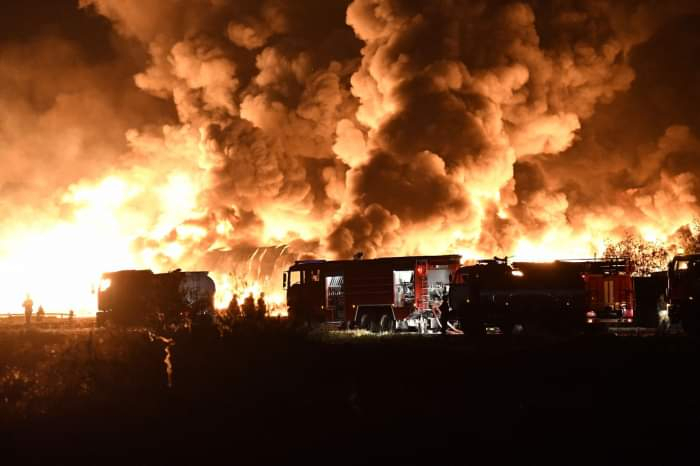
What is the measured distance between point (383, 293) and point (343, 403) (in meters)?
17.4

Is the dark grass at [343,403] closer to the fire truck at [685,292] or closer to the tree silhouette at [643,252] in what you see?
the fire truck at [685,292]

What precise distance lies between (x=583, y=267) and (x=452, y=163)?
25.9 metres

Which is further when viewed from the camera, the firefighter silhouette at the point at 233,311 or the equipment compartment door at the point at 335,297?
Answer: the equipment compartment door at the point at 335,297

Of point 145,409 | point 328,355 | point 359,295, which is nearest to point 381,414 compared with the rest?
point 145,409

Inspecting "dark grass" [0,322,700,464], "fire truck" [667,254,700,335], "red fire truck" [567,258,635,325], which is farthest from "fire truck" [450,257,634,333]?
"dark grass" [0,322,700,464]

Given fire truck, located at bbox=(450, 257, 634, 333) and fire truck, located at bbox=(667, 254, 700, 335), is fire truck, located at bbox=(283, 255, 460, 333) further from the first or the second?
fire truck, located at bbox=(667, 254, 700, 335)

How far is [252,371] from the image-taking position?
1458 centimetres

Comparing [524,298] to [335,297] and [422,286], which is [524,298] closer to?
[422,286]

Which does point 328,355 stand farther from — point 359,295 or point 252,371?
point 359,295

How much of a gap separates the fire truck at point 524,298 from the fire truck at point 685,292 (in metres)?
2.52

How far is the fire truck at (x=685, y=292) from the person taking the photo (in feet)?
73.6

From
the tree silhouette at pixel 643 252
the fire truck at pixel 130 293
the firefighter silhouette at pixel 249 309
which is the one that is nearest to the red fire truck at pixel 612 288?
the firefighter silhouette at pixel 249 309

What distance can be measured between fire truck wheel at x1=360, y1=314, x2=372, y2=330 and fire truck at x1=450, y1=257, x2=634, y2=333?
4781 millimetres

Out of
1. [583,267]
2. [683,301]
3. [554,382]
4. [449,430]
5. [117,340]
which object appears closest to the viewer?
[449,430]
